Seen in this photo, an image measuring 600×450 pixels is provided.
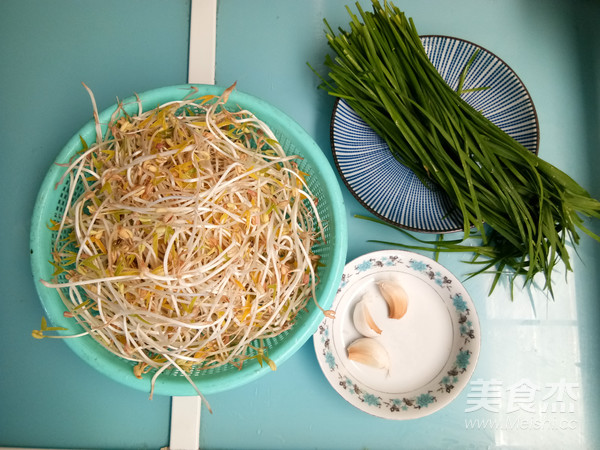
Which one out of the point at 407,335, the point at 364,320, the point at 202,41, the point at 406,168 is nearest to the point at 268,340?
the point at 364,320

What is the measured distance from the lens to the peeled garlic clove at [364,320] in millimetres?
1079

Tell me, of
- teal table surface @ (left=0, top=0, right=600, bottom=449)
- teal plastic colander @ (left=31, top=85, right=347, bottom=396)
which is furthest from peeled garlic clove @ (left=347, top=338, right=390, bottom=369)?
teal plastic colander @ (left=31, top=85, right=347, bottom=396)

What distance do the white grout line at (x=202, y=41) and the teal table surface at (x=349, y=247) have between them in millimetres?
32

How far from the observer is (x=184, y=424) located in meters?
1.06

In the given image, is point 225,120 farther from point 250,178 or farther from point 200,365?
point 200,365

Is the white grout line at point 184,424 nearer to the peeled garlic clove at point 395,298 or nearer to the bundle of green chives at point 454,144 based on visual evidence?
the peeled garlic clove at point 395,298

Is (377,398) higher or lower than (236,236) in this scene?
lower

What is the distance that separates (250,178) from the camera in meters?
0.85

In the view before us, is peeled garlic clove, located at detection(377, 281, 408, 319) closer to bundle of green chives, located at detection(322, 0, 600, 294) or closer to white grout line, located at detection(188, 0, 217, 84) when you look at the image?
bundle of green chives, located at detection(322, 0, 600, 294)

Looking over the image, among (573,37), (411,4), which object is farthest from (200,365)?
(573,37)

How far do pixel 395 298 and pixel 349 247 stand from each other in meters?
0.20

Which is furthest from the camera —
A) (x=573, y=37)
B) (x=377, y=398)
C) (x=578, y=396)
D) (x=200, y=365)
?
(x=573, y=37)

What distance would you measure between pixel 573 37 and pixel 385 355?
1.21 m

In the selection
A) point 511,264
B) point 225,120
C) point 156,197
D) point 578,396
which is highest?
point 225,120
